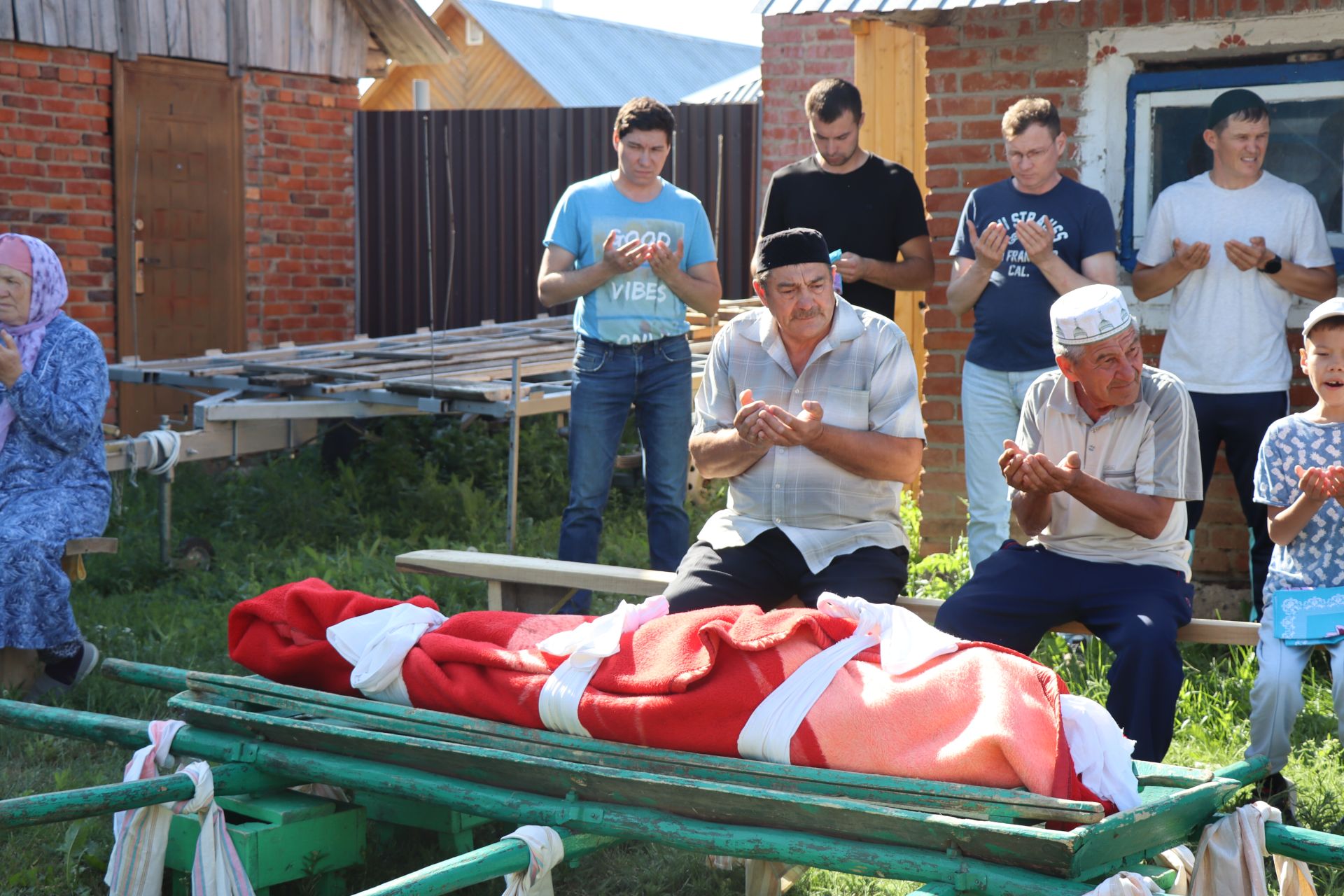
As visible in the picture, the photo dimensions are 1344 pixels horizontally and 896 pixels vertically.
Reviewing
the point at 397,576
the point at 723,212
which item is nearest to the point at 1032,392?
the point at 397,576

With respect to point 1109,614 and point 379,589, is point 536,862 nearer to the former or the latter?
point 1109,614

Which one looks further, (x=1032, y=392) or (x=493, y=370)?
(x=493, y=370)

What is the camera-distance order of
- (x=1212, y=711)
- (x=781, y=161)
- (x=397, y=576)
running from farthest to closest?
1. (x=781, y=161)
2. (x=397, y=576)
3. (x=1212, y=711)

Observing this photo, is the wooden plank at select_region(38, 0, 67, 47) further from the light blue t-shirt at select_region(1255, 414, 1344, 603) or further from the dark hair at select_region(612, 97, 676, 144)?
the light blue t-shirt at select_region(1255, 414, 1344, 603)

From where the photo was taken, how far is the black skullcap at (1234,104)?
16.6 ft

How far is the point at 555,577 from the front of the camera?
497 centimetres

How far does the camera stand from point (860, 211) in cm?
576

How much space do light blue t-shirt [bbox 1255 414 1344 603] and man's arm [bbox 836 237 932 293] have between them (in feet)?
5.97

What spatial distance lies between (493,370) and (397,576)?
57.2 inches

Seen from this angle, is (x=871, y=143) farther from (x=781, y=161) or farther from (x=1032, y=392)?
(x=1032, y=392)

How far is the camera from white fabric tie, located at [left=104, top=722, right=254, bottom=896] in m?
3.17

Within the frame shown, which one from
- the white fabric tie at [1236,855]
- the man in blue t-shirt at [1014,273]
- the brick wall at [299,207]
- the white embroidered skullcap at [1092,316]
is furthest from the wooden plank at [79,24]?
the white fabric tie at [1236,855]

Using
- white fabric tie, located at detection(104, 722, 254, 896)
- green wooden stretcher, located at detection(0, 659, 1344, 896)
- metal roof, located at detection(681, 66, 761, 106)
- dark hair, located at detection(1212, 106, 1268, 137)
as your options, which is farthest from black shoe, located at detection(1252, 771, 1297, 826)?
metal roof, located at detection(681, 66, 761, 106)

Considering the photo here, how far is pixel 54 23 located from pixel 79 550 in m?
5.66
